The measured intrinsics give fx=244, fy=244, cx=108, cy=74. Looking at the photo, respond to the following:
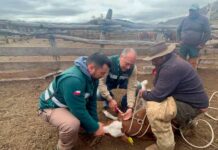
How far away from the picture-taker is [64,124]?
8.54ft

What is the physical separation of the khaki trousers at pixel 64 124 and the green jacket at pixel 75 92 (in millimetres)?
Result: 60

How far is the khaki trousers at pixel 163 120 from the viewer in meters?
2.71

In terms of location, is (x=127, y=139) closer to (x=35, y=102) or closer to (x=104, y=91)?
(x=104, y=91)

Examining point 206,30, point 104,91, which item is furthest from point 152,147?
point 206,30

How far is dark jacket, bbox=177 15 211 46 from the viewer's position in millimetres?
5539

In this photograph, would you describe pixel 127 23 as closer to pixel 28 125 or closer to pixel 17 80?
pixel 17 80

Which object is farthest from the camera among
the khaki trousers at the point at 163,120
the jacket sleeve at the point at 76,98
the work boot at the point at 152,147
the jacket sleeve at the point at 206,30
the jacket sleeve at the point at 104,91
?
the jacket sleeve at the point at 206,30

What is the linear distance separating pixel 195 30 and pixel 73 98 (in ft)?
13.3

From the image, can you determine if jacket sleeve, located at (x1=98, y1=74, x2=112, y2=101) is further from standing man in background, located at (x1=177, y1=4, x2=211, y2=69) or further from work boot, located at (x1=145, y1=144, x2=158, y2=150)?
standing man in background, located at (x1=177, y1=4, x2=211, y2=69)

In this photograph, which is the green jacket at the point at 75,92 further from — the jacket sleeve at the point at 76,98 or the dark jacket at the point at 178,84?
the dark jacket at the point at 178,84

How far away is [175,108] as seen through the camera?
8.98 ft

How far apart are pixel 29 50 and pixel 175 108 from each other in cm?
393

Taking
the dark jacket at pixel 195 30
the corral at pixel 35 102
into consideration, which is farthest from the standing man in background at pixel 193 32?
the corral at pixel 35 102

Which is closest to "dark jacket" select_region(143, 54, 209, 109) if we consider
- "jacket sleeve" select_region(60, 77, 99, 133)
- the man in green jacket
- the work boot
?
the work boot
